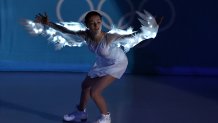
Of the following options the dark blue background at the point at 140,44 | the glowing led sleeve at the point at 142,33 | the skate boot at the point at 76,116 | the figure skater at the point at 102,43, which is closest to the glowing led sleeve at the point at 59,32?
the figure skater at the point at 102,43

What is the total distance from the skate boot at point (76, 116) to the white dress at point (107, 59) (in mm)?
378

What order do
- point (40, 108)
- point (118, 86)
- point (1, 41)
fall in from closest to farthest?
point (40, 108) → point (118, 86) → point (1, 41)

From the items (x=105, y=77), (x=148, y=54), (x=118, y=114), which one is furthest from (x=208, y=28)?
(x=105, y=77)

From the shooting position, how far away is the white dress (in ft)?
10.3

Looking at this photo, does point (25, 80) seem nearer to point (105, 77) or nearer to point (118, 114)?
point (118, 114)

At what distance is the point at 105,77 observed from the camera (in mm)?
3215

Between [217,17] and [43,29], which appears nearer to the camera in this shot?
[43,29]

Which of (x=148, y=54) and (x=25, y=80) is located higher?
(x=148, y=54)

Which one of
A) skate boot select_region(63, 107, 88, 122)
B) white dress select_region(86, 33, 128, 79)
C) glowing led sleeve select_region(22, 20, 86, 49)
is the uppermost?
glowing led sleeve select_region(22, 20, 86, 49)

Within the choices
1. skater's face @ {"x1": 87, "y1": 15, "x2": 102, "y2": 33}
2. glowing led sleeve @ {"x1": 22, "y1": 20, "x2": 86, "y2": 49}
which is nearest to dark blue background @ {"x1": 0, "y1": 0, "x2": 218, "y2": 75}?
glowing led sleeve @ {"x1": 22, "y1": 20, "x2": 86, "y2": 49}

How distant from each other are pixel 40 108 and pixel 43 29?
85cm

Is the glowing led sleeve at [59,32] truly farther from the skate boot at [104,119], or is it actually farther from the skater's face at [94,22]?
the skate boot at [104,119]

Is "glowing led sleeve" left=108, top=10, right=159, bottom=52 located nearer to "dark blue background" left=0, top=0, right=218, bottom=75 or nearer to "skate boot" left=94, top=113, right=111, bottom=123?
"skate boot" left=94, top=113, right=111, bottom=123

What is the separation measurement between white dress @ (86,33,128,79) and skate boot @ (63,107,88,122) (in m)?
0.38
